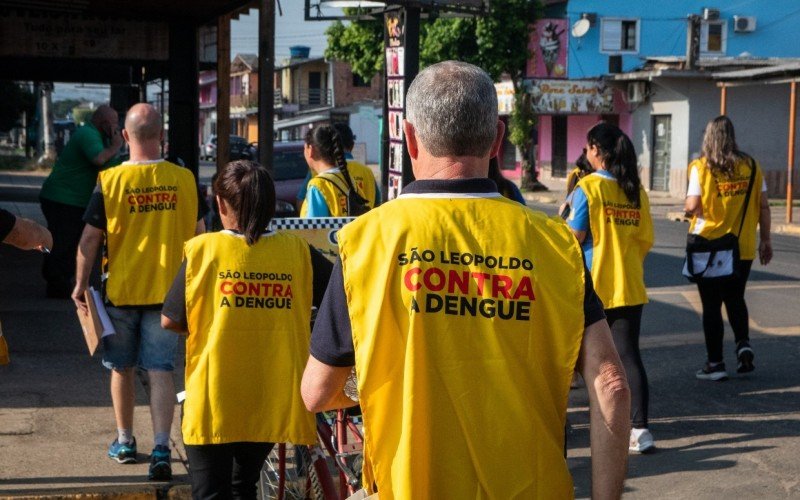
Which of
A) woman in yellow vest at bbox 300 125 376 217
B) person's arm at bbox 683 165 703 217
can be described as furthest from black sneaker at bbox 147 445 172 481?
person's arm at bbox 683 165 703 217

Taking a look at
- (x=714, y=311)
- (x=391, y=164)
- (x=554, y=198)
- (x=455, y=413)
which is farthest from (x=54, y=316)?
(x=554, y=198)

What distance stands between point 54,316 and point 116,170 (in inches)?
190

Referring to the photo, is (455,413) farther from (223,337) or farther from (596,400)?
(223,337)

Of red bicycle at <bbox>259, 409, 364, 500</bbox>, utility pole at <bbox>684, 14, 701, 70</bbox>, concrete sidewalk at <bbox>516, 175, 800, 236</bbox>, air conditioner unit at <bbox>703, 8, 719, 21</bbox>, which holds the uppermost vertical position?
air conditioner unit at <bbox>703, 8, 719, 21</bbox>

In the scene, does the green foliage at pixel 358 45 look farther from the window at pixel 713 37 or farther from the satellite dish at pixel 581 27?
the window at pixel 713 37

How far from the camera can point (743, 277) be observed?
27.1 feet

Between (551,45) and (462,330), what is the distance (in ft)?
137

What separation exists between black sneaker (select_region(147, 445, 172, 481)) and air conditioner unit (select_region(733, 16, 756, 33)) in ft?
125

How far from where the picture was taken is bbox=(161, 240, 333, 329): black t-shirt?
4530 millimetres

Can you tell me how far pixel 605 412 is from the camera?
2.48 metres

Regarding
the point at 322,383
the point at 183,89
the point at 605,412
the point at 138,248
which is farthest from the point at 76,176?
the point at 605,412

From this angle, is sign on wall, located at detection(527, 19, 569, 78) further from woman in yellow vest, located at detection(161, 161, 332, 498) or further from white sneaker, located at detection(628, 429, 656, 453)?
woman in yellow vest, located at detection(161, 161, 332, 498)

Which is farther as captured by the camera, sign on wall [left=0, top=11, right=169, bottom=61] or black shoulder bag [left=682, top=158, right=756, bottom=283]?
sign on wall [left=0, top=11, right=169, bottom=61]

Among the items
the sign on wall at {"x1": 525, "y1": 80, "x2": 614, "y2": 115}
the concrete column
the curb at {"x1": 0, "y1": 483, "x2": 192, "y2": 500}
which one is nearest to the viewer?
the curb at {"x1": 0, "y1": 483, "x2": 192, "y2": 500}
